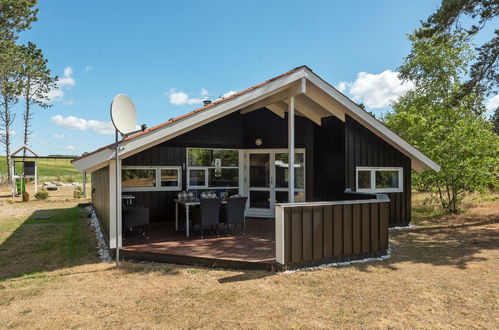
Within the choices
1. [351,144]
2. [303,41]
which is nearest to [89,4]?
[303,41]

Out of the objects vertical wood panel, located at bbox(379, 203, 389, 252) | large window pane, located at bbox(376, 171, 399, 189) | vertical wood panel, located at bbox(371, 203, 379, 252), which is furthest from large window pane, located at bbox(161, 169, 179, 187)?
large window pane, located at bbox(376, 171, 399, 189)

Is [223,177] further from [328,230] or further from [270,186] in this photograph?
[328,230]

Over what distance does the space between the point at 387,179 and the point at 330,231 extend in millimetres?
4366

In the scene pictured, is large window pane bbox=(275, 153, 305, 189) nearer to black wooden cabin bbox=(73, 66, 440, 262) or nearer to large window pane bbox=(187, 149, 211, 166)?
black wooden cabin bbox=(73, 66, 440, 262)

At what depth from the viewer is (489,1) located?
28.6 feet

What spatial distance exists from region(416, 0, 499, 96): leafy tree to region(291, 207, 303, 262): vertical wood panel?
814cm

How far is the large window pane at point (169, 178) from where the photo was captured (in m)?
8.43

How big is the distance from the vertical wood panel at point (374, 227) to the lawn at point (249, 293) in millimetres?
368

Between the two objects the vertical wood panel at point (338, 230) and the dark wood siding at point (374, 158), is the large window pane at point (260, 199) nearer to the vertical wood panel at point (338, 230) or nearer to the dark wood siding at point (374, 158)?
the dark wood siding at point (374, 158)

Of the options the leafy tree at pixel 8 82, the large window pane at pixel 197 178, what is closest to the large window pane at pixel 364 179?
the large window pane at pixel 197 178

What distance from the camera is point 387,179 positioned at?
859 cm

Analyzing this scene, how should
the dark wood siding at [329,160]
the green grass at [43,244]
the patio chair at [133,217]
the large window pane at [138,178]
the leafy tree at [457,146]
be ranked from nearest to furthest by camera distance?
the green grass at [43,244] → the patio chair at [133,217] → the dark wood siding at [329,160] → the large window pane at [138,178] → the leafy tree at [457,146]

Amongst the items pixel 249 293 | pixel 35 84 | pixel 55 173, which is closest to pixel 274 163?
pixel 249 293

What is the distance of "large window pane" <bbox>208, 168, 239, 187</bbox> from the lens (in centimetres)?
876
